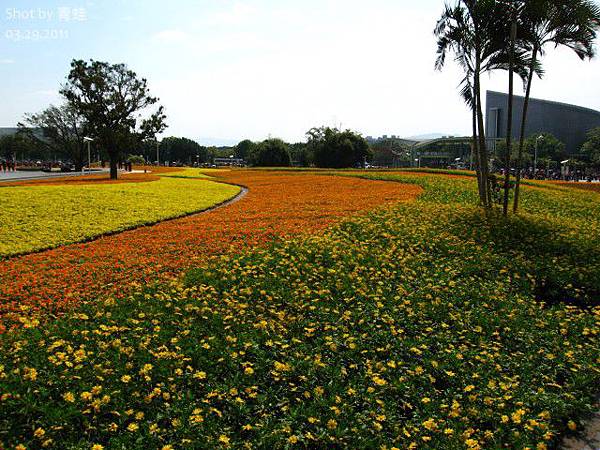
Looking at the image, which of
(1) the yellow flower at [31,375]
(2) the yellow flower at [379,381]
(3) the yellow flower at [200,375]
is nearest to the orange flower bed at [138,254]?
(1) the yellow flower at [31,375]

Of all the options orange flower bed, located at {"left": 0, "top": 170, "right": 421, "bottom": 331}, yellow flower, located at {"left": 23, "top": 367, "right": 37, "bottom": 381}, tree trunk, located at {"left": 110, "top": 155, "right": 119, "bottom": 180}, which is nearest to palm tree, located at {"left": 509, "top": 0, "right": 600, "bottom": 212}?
orange flower bed, located at {"left": 0, "top": 170, "right": 421, "bottom": 331}

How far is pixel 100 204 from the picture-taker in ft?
52.1

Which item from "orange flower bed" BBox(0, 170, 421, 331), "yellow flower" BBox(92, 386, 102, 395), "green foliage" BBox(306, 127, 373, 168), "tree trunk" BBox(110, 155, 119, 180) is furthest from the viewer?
"green foliage" BBox(306, 127, 373, 168)

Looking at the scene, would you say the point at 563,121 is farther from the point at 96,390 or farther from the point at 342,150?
the point at 96,390

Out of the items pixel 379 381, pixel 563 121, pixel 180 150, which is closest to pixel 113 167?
pixel 379 381

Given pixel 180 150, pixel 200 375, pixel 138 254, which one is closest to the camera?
pixel 200 375

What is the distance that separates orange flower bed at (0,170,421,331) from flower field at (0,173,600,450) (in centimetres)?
62

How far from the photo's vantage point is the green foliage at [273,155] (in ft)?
212

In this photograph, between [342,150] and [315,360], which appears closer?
[315,360]

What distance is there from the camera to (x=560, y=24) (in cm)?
1348

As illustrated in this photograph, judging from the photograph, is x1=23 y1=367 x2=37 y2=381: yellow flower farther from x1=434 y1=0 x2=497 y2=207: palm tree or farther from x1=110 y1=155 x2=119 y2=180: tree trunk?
x1=110 y1=155 x2=119 y2=180: tree trunk

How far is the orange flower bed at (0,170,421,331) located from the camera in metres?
6.99

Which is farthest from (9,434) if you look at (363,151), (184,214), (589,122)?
(589,122)

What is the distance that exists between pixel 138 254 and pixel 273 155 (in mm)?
56283
